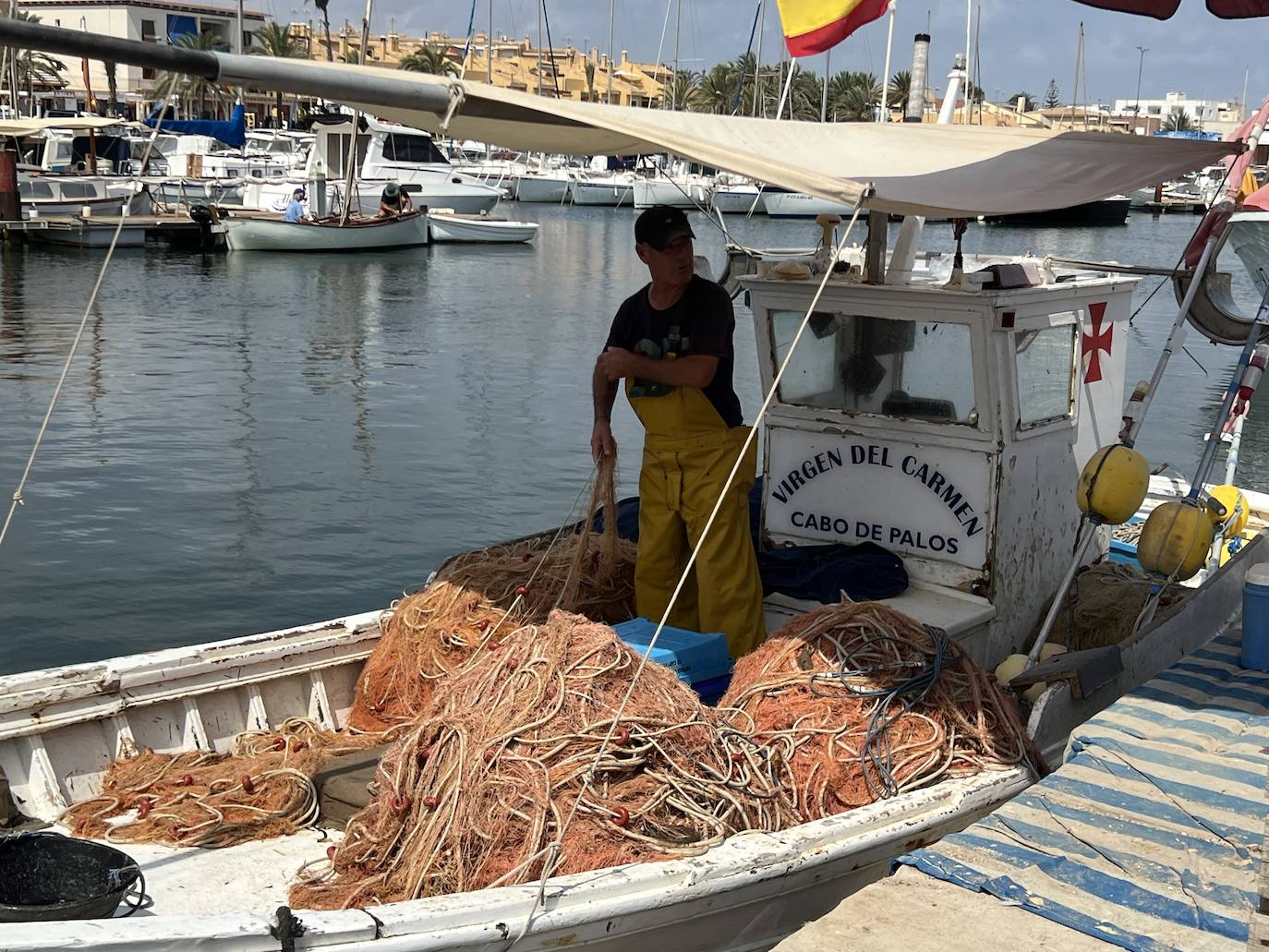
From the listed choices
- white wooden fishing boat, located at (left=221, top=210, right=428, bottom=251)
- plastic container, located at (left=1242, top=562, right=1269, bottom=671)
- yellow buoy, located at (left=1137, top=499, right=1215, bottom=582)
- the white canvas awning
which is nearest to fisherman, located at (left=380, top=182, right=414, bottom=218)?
white wooden fishing boat, located at (left=221, top=210, right=428, bottom=251)

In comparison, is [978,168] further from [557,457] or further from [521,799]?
[557,457]

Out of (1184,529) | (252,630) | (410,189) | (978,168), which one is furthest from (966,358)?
(410,189)

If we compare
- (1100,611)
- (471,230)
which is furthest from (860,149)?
(471,230)

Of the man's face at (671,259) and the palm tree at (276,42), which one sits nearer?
the man's face at (671,259)

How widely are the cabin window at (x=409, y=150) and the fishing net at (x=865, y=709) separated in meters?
45.4

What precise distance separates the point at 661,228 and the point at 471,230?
3941 centimetres

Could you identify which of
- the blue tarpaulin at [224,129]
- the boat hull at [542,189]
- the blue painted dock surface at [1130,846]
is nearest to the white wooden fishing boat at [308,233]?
the blue tarpaulin at [224,129]

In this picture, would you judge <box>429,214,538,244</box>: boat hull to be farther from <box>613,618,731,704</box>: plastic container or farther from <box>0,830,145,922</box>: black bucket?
<box>0,830,145,922</box>: black bucket

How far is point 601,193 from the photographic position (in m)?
70.9

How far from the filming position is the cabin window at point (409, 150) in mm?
48906

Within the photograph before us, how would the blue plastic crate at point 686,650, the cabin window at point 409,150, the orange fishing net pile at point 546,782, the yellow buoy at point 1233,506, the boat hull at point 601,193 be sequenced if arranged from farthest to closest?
the boat hull at point 601,193 → the cabin window at point 409,150 → the yellow buoy at point 1233,506 → the blue plastic crate at point 686,650 → the orange fishing net pile at point 546,782

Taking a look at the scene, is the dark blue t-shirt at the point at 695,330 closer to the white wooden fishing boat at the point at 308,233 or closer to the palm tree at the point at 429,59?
the white wooden fishing boat at the point at 308,233

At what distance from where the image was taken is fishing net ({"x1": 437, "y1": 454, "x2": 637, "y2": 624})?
6277mm

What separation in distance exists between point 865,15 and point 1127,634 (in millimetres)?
3346
